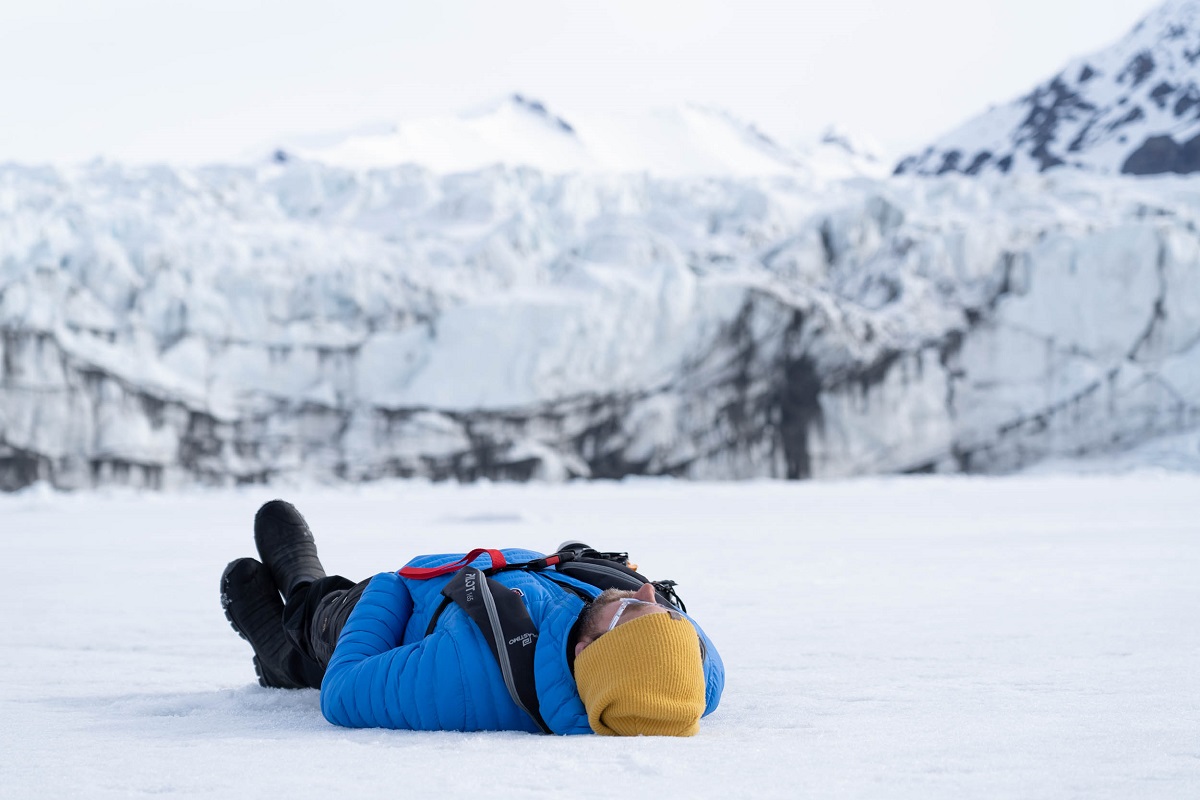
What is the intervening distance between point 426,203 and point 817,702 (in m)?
17.4

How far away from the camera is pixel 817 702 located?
1.65 metres

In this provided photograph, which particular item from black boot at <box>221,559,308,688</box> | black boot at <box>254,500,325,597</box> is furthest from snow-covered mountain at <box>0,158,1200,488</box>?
black boot at <box>221,559,308,688</box>

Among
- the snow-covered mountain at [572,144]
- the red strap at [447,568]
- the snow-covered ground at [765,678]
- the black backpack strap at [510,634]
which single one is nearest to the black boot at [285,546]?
the snow-covered ground at [765,678]

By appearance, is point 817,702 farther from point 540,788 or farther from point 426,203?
point 426,203

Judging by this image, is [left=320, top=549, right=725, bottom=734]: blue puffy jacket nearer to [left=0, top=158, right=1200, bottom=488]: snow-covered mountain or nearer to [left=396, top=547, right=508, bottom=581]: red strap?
[left=396, top=547, right=508, bottom=581]: red strap

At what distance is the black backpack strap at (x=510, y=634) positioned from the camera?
1.41m

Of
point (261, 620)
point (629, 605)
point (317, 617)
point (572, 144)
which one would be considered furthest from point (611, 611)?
point (572, 144)

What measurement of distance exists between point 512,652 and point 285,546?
0.82 metres

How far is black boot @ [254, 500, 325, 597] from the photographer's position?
1984mm

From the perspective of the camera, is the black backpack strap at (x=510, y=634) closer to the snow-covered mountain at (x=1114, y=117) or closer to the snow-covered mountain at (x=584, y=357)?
the snow-covered mountain at (x=584, y=357)

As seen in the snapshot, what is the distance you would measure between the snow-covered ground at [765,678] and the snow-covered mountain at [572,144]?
31432 mm

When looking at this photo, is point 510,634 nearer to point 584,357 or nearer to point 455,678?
point 455,678

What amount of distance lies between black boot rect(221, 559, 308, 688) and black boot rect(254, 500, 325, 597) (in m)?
0.03

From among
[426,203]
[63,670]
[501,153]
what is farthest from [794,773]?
[501,153]
